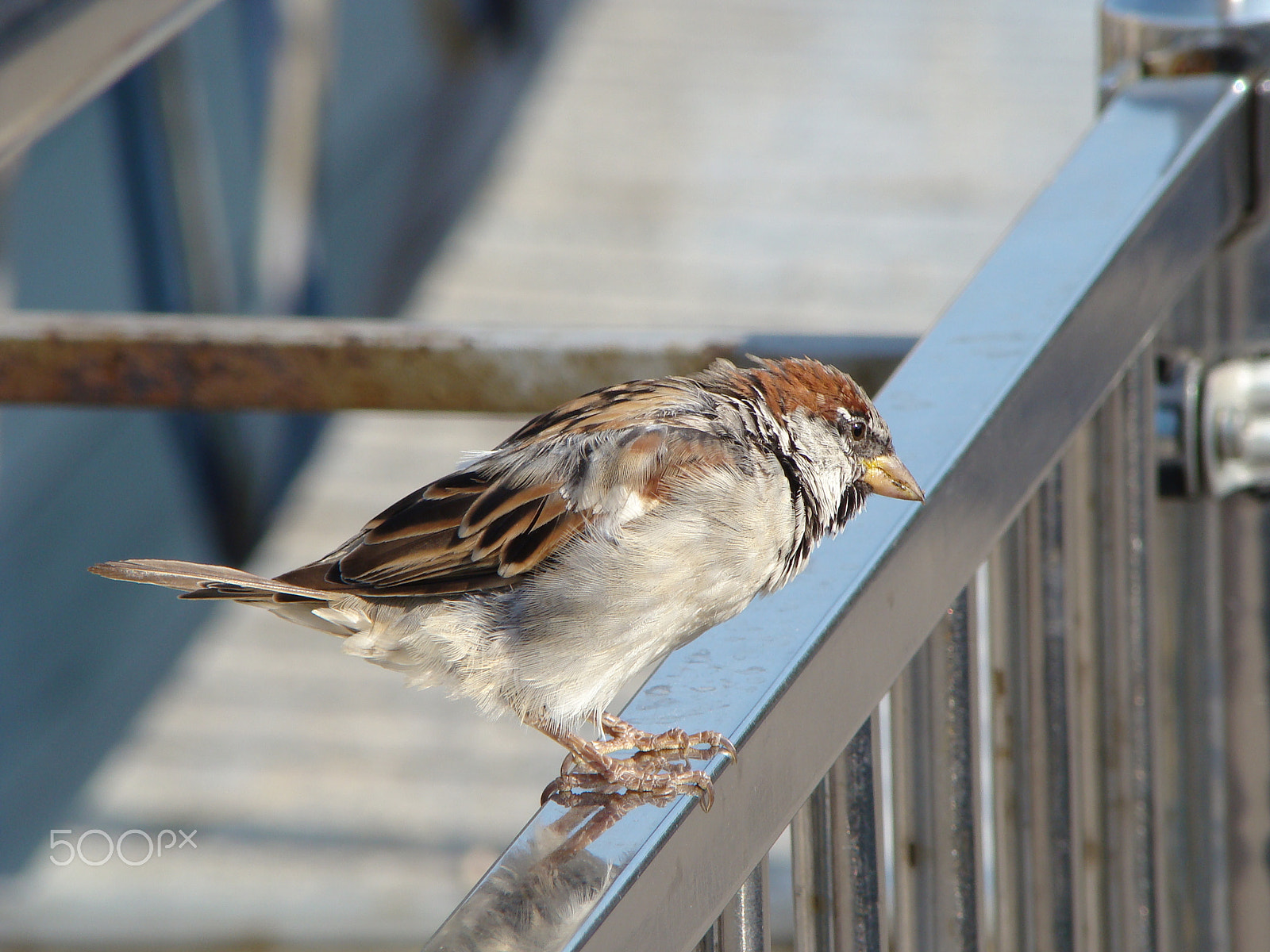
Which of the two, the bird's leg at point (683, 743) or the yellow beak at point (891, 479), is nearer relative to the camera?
the bird's leg at point (683, 743)

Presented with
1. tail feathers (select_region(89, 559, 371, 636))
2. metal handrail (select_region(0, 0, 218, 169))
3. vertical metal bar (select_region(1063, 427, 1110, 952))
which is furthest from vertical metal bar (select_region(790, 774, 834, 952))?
metal handrail (select_region(0, 0, 218, 169))

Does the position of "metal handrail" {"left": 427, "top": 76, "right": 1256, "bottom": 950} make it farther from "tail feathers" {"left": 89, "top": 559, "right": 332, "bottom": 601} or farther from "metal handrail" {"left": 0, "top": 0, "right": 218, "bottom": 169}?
"metal handrail" {"left": 0, "top": 0, "right": 218, "bottom": 169}

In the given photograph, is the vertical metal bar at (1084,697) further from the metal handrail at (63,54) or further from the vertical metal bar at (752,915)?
the metal handrail at (63,54)

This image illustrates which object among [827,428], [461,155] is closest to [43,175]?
[461,155]

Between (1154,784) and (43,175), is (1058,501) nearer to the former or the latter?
(1154,784)

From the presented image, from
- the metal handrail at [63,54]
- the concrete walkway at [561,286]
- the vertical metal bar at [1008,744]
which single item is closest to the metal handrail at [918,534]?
the vertical metal bar at [1008,744]

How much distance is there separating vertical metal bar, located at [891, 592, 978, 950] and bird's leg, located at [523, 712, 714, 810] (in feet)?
0.77

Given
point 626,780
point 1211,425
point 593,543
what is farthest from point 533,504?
point 1211,425

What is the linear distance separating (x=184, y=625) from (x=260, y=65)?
2.20 meters

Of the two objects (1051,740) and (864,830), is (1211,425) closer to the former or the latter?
(1051,740)

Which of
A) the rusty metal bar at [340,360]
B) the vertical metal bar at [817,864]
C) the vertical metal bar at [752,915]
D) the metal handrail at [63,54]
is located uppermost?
the metal handrail at [63,54]

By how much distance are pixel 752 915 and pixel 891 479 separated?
0.58m

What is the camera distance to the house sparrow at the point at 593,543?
1729mm

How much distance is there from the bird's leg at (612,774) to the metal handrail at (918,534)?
3 centimetres
